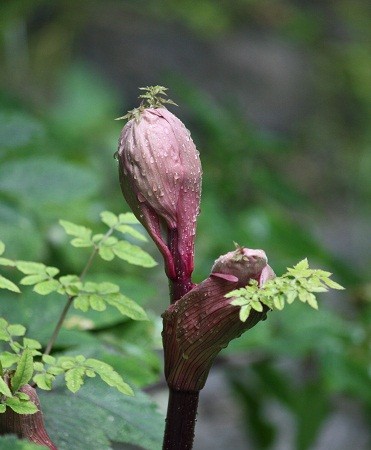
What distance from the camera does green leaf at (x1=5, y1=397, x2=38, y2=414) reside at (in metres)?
0.63

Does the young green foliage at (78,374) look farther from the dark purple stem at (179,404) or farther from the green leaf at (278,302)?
the green leaf at (278,302)

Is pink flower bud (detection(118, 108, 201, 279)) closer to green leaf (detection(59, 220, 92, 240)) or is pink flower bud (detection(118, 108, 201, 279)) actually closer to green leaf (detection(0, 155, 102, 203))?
green leaf (detection(59, 220, 92, 240))

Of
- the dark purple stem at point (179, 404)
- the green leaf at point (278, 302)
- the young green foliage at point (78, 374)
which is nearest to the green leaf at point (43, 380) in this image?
the young green foliage at point (78, 374)

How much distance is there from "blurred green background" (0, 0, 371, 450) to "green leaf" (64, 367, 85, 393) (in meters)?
0.27

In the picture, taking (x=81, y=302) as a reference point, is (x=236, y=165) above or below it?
above

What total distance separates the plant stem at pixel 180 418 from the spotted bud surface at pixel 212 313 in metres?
0.04

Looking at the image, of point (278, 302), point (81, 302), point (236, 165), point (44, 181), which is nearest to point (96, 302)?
point (81, 302)

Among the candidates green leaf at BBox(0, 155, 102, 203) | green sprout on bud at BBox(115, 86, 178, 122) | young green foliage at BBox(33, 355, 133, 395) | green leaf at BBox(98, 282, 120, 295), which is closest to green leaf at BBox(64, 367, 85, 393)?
young green foliage at BBox(33, 355, 133, 395)

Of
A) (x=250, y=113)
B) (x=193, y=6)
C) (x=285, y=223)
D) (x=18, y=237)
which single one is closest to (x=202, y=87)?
(x=250, y=113)

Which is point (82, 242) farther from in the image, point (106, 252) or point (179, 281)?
point (179, 281)

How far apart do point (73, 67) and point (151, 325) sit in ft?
10.1

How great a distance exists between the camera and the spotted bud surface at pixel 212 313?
0.63 m

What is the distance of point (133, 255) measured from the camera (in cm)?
85

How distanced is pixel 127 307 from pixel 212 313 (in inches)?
6.8
